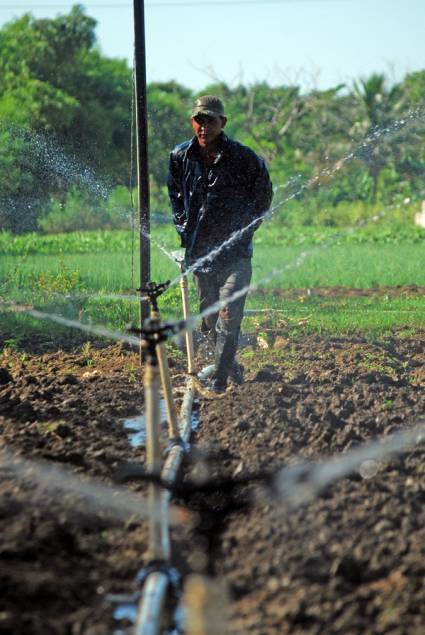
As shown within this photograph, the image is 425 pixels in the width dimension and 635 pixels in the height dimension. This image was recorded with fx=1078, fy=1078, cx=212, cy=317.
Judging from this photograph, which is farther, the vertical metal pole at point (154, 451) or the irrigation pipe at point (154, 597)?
the vertical metal pole at point (154, 451)

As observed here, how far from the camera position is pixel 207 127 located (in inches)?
272

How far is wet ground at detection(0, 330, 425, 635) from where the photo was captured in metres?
3.50

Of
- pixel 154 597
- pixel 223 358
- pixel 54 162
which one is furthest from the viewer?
pixel 54 162

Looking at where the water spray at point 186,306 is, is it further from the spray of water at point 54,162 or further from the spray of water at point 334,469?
the spray of water at point 54,162

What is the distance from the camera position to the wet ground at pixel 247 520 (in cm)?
350

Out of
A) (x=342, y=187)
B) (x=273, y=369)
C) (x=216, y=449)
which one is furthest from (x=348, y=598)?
(x=342, y=187)

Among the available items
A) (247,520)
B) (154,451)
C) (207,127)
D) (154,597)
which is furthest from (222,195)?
(154,597)

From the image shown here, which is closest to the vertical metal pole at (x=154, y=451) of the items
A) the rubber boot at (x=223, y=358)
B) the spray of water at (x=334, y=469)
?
the spray of water at (x=334, y=469)

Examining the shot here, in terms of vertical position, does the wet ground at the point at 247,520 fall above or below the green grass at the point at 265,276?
below

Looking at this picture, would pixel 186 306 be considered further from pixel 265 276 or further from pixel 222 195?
pixel 265 276

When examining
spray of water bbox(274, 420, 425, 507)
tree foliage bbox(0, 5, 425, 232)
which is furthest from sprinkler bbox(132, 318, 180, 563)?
tree foliage bbox(0, 5, 425, 232)

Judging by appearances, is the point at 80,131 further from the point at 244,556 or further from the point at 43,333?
the point at 244,556

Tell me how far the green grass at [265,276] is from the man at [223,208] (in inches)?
12.2

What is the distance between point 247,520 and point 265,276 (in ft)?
29.5
